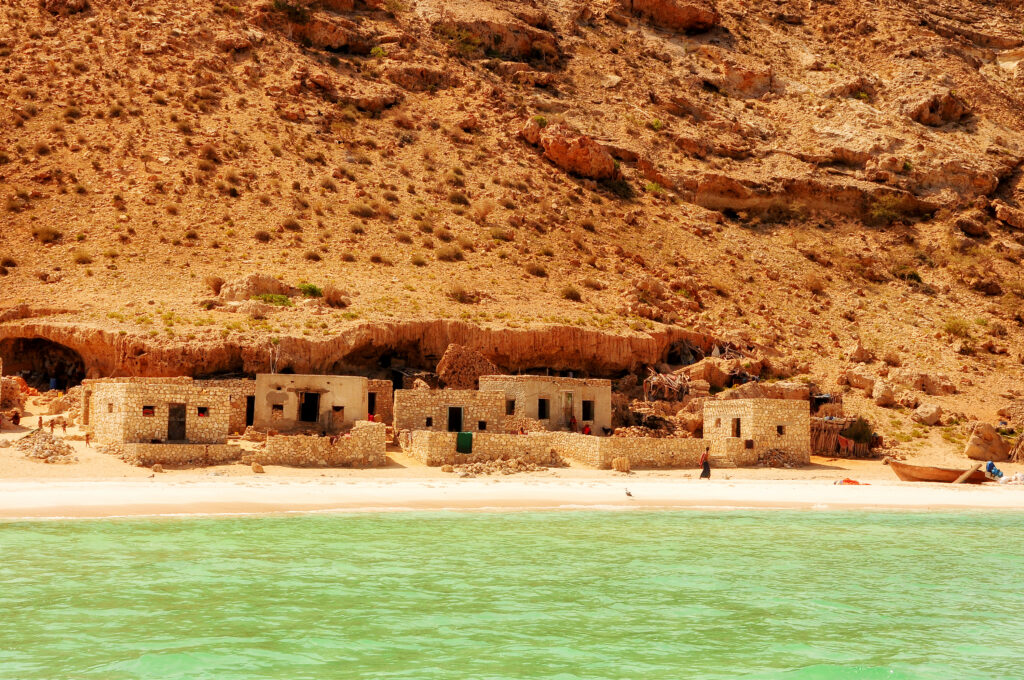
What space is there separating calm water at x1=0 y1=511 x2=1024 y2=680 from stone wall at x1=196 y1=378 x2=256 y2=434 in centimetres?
786

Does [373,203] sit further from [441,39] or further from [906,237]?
[906,237]

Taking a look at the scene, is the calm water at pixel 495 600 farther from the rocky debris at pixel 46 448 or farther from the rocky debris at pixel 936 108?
the rocky debris at pixel 936 108

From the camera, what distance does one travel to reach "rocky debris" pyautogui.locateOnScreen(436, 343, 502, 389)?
29047 millimetres

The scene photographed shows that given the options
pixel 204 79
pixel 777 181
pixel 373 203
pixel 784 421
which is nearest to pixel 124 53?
pixel 204 79

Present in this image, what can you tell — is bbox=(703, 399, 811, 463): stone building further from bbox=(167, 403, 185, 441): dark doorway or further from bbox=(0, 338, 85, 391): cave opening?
bbox=(0, 338, 85, 391): cave opening

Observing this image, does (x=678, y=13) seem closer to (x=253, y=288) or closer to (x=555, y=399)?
(x=253, y=288)

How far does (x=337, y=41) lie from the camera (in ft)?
163

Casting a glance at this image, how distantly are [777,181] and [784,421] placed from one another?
2442cm

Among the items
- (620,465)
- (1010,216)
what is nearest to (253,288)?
(620,465)

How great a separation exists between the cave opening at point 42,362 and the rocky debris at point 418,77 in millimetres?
23906

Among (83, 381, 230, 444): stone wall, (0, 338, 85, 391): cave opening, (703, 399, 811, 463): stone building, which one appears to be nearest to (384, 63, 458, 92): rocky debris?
(0, 338, 85, 391): cave opening

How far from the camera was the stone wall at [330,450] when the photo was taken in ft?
72.0

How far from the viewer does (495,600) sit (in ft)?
40.2

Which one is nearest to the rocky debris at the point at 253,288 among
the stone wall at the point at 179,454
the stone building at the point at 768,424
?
the stone wall at the point at 179,454
